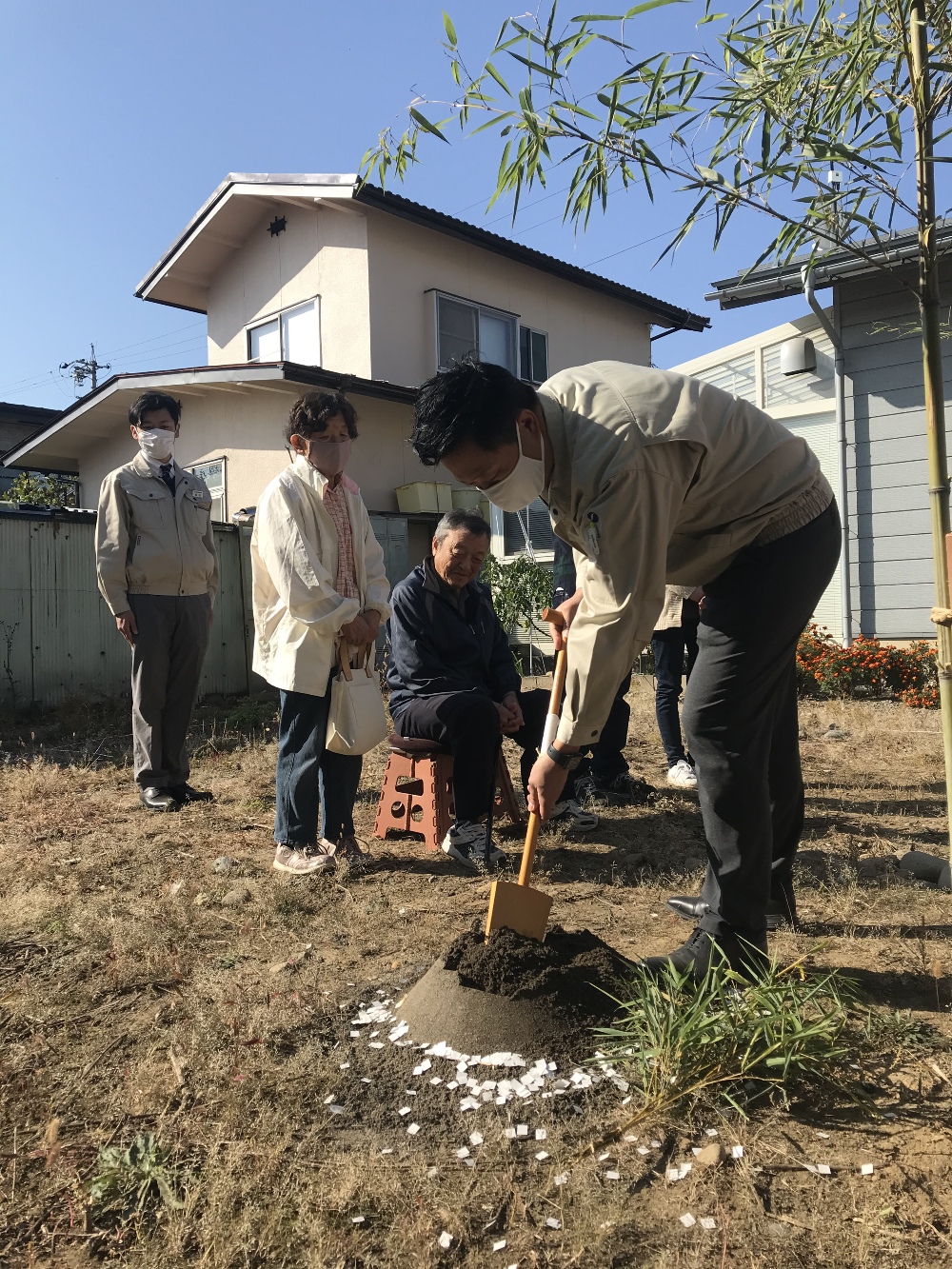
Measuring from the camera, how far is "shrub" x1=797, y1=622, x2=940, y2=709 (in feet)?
26.8

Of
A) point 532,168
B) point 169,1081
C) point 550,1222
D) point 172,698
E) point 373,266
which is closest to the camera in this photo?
point 550,1222

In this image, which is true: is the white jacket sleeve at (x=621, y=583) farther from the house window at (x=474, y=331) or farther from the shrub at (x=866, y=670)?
the house window at (x=474, y=331)

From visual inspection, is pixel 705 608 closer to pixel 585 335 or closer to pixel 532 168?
pixel 532 168

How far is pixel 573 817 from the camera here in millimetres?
4398

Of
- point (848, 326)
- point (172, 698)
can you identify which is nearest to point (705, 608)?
point (172, 698)

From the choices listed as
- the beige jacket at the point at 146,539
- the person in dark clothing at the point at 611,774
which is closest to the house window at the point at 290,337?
the beige jacket at the point at 146,539

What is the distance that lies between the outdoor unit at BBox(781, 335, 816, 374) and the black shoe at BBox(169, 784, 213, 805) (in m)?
7.37

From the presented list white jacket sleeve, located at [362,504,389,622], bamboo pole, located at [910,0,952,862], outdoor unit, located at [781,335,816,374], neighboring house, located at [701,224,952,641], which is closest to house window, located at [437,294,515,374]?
outdoor unit, located at [781,335,816,374]

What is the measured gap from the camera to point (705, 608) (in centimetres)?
256

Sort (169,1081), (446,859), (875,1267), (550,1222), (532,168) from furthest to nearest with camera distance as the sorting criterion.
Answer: (446,859) → (532,168) → (169,1081) → (550,1222) → (875,1267)

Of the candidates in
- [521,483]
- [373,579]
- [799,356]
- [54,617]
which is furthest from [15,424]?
[521,483]

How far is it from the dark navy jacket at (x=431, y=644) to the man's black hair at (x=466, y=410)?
6.64 ft

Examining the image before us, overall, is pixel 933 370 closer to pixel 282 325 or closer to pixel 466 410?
pixel 466 410

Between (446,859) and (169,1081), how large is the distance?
1932 millimetres
